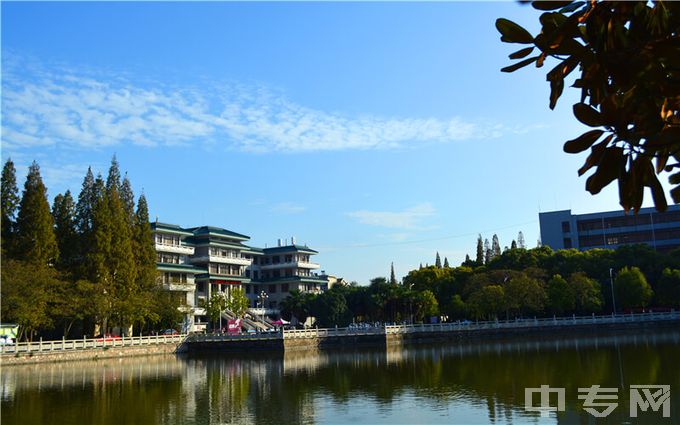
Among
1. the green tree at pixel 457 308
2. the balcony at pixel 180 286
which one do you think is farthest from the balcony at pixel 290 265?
→ the green tree at pixel 457 308

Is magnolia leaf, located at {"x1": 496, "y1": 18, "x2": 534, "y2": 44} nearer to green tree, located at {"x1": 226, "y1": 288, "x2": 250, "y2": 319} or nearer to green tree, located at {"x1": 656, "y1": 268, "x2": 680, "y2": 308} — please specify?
green tree, located at {"x1": 226, "y1": 288, "x2": 250, "y2": 319}

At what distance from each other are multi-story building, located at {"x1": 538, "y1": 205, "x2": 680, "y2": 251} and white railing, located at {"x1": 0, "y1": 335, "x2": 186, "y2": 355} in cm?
4601

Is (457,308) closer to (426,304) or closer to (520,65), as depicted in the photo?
(426,304)

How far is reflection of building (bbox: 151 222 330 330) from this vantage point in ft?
166

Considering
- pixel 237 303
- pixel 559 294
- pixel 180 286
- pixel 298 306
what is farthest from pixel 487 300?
pixel 180 286

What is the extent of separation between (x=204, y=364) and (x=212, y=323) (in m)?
18.4

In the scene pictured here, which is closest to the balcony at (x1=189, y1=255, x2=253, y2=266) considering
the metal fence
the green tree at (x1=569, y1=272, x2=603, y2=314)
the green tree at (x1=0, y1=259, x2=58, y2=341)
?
the metal fence

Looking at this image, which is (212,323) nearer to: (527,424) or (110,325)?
(110,325)

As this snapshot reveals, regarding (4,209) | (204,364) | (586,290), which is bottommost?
(204,364)

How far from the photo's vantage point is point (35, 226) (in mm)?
35375

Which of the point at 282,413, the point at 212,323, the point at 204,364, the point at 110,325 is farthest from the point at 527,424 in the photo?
the point at 212,323

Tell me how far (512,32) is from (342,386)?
20035mm

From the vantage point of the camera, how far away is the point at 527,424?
1321cm

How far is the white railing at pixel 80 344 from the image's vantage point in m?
30.4
